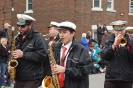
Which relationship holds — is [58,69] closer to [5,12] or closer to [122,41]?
[122,41]

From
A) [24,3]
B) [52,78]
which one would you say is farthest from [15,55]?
[24,3]

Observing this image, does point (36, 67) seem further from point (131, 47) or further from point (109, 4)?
point (109, 4)

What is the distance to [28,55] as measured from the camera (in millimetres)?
6898

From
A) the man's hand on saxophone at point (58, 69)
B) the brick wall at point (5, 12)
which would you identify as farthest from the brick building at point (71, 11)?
the man's hand on saxophone at point (58, 69)

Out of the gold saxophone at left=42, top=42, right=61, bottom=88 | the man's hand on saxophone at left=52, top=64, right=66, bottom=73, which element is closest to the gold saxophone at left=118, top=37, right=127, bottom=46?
the gold saxophone at left=42, top=42, right=61, bottom=88

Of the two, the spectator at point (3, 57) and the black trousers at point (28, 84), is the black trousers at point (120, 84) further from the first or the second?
the spectator at point (3, 57)

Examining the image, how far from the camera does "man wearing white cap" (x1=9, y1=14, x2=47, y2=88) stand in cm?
697

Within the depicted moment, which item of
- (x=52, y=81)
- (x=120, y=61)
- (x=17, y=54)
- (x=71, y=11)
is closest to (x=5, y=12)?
(x=71, y=11)

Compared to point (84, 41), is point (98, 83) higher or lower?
lower

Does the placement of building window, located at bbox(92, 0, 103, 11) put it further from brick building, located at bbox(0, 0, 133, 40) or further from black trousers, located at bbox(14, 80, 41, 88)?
black trousers, located at bbox(14, 80, 41, 88)

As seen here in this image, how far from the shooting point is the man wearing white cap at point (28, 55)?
22.9ft

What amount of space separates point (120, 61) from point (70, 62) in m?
1.86

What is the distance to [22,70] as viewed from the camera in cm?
699

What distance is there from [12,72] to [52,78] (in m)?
1.47
